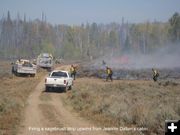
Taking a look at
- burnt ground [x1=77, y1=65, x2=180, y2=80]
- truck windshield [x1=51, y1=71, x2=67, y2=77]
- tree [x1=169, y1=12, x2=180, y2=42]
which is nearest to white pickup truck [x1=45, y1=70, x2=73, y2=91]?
truck windshield [x1=51, y1=71, x2=67, y2=77]

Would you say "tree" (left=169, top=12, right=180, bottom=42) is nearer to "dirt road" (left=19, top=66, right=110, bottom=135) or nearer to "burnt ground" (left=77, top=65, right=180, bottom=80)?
"burnt ground" (left=77, top=65, right=180, bottom=80)

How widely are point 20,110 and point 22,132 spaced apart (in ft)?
21.5

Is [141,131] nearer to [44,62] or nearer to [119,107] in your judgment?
[119,107]

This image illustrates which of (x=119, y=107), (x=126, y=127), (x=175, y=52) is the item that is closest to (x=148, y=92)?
(x=119, y=107)

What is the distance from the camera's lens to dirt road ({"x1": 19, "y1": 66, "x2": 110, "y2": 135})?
17219mm

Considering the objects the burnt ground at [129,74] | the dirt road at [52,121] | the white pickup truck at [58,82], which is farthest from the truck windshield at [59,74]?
the burnt ground at [129,74]

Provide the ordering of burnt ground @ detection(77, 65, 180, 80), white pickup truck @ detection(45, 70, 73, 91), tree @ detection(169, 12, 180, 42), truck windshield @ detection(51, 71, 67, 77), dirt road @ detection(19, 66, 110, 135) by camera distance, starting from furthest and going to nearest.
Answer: tree @ detection(169, 12, 180, 42), burnt ground @ detection(77, 65, 180, 80), truck windshield @ detection(51, 71, 67, 77), white pickup truck @ detection(45, 70, 73, 91), dirt road @ detection(19, 66, 110, 135)

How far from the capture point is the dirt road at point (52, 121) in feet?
56.5

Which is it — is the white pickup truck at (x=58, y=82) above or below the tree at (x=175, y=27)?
below

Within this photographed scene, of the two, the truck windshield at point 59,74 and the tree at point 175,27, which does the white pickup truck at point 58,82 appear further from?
the tree at point 175,27

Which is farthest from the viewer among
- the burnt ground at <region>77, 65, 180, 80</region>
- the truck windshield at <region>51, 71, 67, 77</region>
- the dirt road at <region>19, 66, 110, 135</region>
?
the burnt ground at <region>77, 65, 180, 80</region>

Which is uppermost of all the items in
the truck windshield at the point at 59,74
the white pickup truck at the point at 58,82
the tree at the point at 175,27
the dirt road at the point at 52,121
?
the tree at the point at 175,27

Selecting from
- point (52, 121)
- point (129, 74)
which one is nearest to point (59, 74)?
point (52, 121)

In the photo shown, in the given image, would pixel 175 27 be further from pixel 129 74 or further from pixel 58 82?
pixel 58 82
